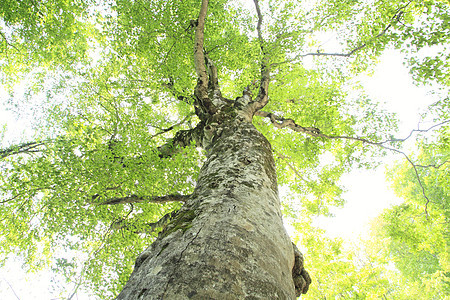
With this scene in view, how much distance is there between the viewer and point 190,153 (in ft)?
15.3

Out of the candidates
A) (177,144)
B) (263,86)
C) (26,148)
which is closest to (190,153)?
(177,144)

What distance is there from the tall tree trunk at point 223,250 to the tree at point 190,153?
1 centimetres

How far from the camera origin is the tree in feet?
4.61

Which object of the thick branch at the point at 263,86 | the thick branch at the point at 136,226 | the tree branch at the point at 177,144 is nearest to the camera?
the thick branch at the point at 136,226

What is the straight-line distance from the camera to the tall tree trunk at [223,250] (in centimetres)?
107

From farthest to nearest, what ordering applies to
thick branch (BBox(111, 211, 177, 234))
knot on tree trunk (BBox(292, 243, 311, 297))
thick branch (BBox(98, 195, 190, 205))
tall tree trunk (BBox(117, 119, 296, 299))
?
thick branch (BBox(98, 195, 190, 205)) → thick branch (BBox(111, 211, 177, 234)) → knot on tree trunk (BBox(292, 243, 311, 297)) → tall tree trunk (BBox(117, 119, 296, 299))

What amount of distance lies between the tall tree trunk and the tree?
0.03 feet

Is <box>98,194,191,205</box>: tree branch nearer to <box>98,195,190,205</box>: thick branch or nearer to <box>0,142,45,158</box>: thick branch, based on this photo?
<box>98,195,190,205</box>: thick branch

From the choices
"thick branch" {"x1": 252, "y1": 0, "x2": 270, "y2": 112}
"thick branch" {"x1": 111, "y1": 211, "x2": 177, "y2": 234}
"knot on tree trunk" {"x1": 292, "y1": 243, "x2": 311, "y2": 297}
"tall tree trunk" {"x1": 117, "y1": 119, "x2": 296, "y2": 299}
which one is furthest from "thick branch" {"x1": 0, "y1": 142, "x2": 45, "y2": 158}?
"knot on tree trunk" {"x1": 292, "y1": 243, "x2": 311, "y2": 297}

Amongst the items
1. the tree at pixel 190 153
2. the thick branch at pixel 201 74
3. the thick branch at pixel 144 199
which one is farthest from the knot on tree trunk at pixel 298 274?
the thick branch at pixel 201 74

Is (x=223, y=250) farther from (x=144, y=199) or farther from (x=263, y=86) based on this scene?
(x=263, y=86)

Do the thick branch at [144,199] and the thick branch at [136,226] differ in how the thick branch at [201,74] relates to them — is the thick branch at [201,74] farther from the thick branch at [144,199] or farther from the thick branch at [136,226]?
the thick branch at [136,226]

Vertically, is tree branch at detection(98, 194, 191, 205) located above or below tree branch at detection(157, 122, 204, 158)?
below

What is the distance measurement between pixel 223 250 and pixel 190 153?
11.5ft
